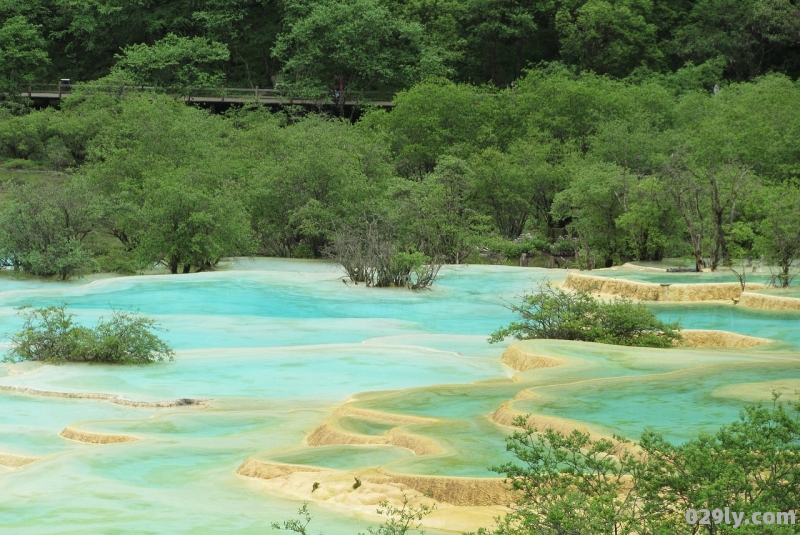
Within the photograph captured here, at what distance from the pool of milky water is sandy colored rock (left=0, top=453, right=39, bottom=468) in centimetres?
11

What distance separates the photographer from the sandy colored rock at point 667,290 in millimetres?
23781

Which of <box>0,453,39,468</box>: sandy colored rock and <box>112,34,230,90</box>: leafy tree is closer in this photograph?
<box>0,453,39,468</box>: sandy colored rock

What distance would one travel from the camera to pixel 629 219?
30.8 m

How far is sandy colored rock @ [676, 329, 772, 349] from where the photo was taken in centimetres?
1814

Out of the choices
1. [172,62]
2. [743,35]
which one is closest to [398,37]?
[172,62]

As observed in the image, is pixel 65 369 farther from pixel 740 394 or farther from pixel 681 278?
pixel 681 278

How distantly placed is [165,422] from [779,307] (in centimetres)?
1356

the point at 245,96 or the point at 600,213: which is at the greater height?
the point at 245,96

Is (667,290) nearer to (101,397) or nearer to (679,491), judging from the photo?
(101,397)

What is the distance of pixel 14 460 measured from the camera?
10.5m

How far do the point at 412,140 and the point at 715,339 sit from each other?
2733 centimetres

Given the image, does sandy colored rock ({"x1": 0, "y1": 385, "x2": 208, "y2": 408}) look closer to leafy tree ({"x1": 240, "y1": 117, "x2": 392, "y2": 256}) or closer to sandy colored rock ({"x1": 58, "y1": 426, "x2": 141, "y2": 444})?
sandy colored rock ({"x1": 58, "y1": 426, "x2": 141, "y2": 444})

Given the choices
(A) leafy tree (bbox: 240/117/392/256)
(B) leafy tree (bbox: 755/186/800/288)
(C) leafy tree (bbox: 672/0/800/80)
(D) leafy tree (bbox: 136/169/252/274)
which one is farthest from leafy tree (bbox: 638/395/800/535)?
(C) leafy tree (bbox: 672/0/800/80)

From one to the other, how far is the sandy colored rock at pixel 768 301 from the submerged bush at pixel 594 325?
4.70 meters
